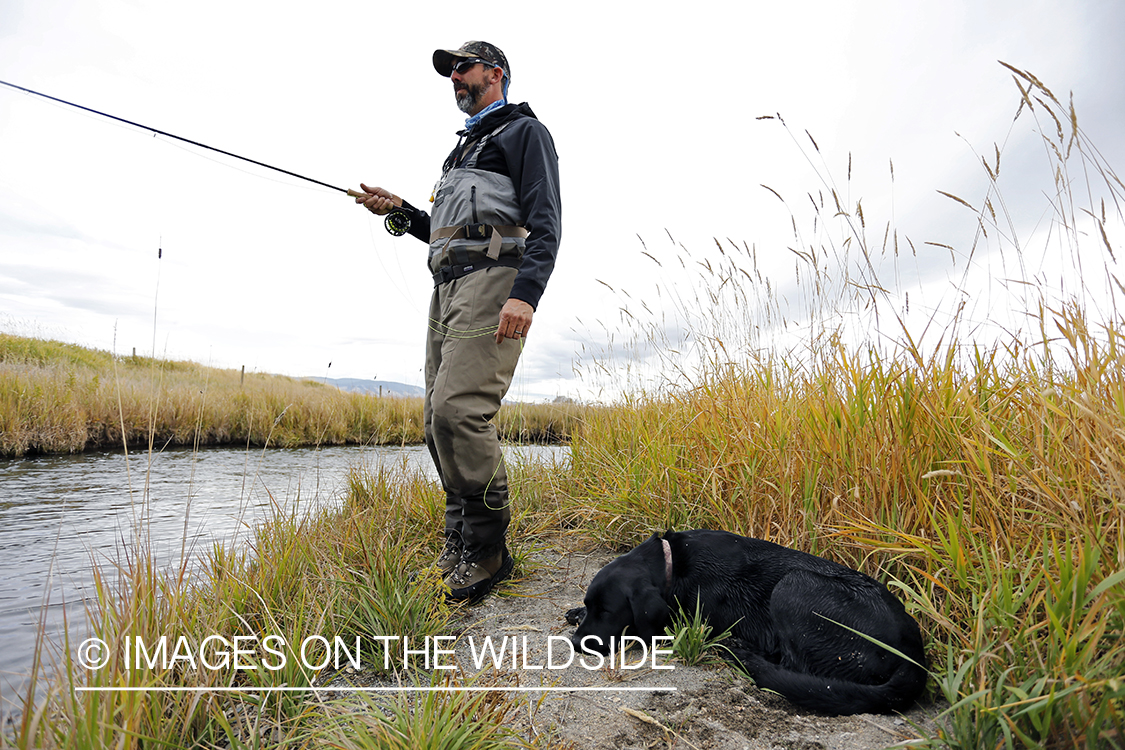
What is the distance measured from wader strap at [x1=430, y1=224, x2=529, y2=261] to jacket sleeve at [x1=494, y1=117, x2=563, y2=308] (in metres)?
0.09

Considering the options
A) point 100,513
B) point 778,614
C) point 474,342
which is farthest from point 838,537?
point 100,513

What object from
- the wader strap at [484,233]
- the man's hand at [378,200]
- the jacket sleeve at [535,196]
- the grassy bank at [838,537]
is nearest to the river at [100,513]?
the grassy bank at [838,537]

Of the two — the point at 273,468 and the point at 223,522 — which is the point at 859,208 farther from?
the point at 273,468

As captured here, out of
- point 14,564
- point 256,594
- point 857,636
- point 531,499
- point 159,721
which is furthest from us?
point 531,499

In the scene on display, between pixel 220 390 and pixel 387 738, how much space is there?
43.2ft

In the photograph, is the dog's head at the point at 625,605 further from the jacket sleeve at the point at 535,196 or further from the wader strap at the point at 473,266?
the wader strap at the point at 473,266

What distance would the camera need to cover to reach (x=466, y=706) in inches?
57.8

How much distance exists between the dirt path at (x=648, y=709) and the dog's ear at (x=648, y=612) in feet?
0.38

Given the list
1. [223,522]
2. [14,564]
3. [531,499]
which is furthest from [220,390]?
[531,499]

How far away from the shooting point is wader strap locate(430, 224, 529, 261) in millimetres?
2682

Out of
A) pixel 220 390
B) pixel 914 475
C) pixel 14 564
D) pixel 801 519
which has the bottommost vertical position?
pixel 14 564

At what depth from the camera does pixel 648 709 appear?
1749mm

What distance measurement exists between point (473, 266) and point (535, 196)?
48 centimetres

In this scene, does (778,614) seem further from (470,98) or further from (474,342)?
(470,98)
